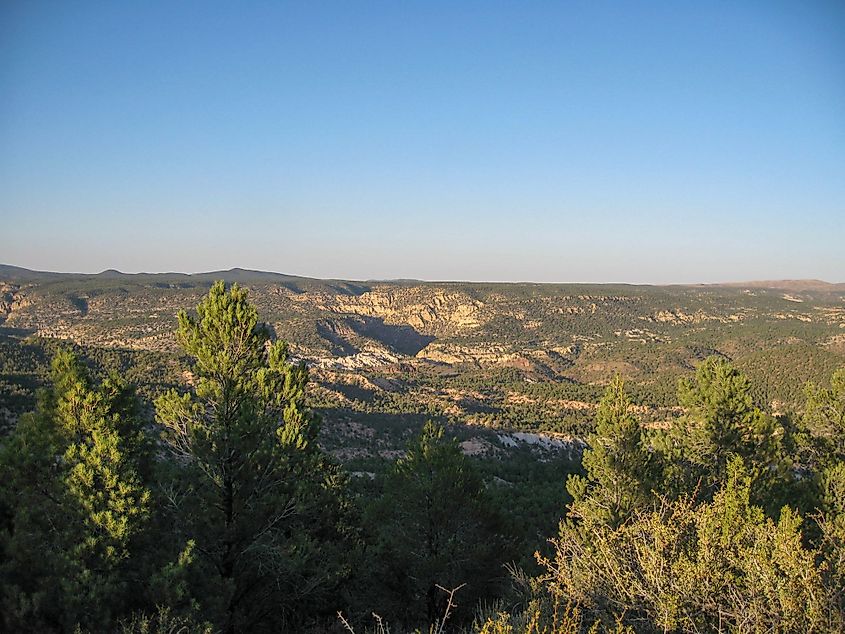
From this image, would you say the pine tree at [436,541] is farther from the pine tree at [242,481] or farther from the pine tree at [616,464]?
the pine tree at [616,464]

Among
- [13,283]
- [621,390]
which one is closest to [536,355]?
[621,390]

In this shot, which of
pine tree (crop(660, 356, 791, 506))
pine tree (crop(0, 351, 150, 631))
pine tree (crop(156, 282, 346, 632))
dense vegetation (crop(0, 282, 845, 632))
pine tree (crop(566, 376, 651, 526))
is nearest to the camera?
dense vegetation (crop(0, 282, 845, 632))

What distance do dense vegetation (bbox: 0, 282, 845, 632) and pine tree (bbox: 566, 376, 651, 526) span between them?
0.07m

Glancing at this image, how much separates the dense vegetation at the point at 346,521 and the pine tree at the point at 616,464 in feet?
0.24

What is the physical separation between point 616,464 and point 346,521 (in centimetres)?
932

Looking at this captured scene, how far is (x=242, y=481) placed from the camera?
13.8 meters

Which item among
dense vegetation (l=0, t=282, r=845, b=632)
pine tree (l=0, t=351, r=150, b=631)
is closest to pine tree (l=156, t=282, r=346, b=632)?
dense vegetation (l=0, t=282, r=845, b=632)

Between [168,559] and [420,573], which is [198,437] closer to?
[168,559]

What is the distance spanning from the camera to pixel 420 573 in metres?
16.9

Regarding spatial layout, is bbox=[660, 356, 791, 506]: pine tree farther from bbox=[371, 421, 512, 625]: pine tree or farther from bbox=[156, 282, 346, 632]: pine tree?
bbox=[156, 282, 346, 632]: pine tree

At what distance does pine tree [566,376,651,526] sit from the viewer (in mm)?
18188

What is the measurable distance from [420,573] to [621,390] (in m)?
8.97

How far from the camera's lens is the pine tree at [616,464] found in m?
18.2

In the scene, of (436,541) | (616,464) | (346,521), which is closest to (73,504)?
(346,521)
